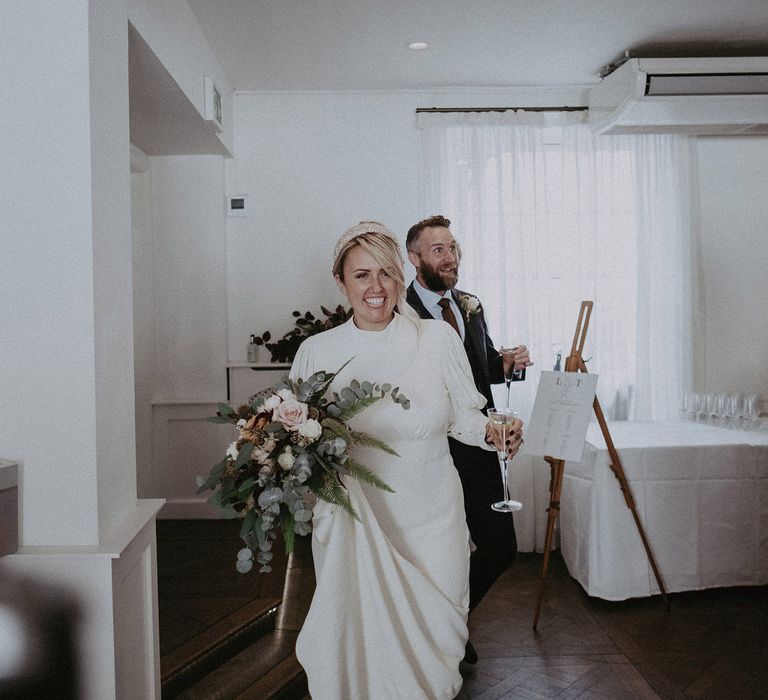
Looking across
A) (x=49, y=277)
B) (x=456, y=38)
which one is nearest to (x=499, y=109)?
(x=456, y=38)

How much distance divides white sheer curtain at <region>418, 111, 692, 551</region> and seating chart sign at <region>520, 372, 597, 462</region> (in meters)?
1.43

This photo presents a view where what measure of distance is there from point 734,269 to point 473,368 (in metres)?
2.73

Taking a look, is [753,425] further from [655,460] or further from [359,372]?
[359,372]

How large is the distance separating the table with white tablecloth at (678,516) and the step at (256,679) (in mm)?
1580

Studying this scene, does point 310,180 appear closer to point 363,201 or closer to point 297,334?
point 363,201

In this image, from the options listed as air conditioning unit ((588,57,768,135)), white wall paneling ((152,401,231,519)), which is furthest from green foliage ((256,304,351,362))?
air conditioning unit ((588,57,768,135))

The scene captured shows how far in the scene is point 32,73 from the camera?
6.02ft

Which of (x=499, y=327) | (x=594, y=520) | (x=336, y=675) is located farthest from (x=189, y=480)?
(x=336, y=675)

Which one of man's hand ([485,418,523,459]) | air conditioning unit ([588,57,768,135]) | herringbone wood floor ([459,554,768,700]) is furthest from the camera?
air conditioning unit ([588,57,768,135])

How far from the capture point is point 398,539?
213 centimetres

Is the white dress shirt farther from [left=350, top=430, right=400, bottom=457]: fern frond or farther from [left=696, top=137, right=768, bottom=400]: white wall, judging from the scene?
[left=696, top=137, right=768, bottom=400]: white wall

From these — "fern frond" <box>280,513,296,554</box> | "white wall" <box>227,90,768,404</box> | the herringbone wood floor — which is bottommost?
the herringbone wood floor

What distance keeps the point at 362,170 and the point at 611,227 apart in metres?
1.76

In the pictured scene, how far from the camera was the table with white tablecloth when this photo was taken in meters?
3.38
